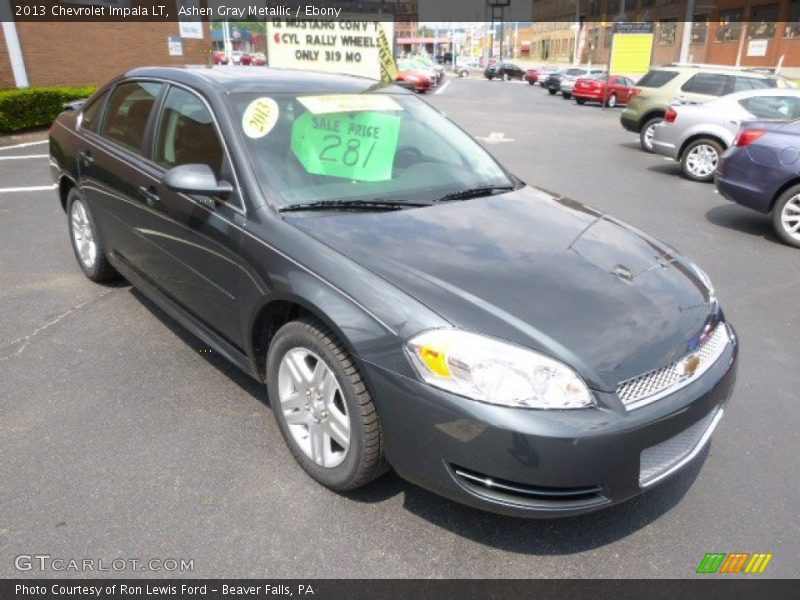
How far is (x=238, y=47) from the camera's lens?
89.7m

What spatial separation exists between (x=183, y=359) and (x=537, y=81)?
142ft

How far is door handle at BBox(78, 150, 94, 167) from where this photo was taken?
169 inches

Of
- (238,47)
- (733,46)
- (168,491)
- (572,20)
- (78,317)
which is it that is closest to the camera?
(168,491)

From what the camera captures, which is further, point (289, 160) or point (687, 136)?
point (687, 136)

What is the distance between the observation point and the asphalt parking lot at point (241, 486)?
2357 millimetres

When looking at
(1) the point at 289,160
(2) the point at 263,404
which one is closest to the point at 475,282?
(1) the point at 289,160

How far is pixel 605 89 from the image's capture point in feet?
82.1

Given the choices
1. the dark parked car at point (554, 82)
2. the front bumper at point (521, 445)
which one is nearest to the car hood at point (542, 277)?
the front bumper at point (521, 445)

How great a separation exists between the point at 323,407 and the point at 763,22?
46.1 meters

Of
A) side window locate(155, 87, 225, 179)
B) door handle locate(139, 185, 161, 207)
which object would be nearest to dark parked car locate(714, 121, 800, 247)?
side window locate(155, 87, 225, 179)

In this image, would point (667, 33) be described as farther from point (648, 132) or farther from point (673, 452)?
point (673, 452)

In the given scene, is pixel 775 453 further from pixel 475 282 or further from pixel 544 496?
pixel 475 282

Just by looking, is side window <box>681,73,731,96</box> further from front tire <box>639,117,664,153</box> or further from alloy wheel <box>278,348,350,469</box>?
alloy wheel <box>278,348,350,469</box>

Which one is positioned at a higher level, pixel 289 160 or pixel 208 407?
pixel 289 160
